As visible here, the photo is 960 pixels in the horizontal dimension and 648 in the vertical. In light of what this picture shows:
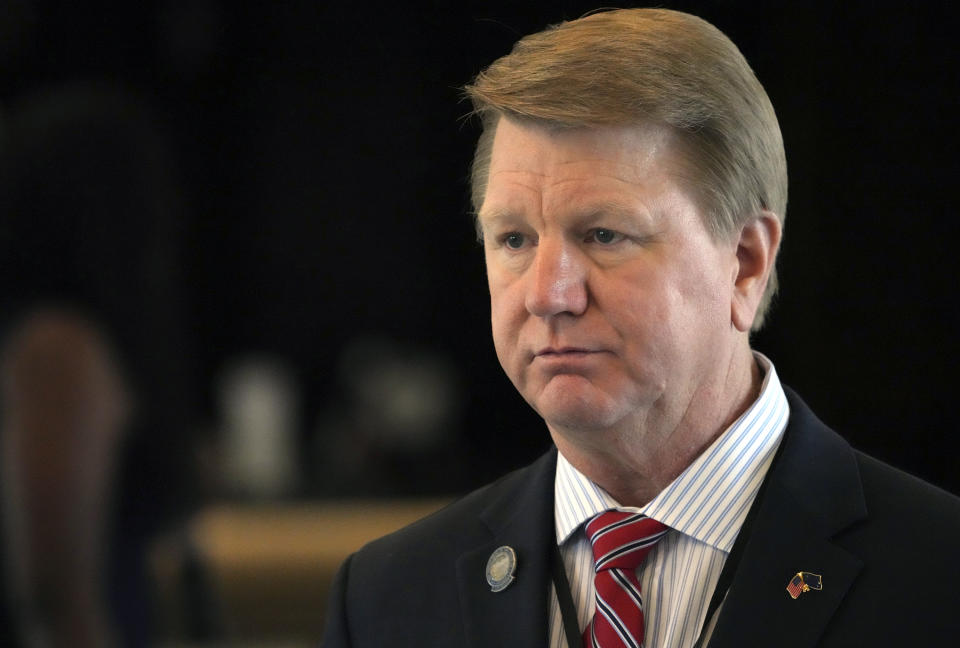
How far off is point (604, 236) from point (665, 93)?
0.64ft

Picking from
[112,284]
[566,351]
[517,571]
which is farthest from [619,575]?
[112,284]

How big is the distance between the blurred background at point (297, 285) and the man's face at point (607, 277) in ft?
6.23

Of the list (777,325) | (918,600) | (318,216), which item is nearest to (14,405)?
(318,216)

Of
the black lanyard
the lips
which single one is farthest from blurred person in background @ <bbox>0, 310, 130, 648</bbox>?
the lips

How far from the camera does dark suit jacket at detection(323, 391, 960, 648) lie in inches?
59.6

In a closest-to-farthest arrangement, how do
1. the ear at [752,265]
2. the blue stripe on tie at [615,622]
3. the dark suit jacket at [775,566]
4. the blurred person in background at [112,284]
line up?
the dark suit jacket at [775,566] < the blue stripe on tie at [615,622] < the ear at [752,265] < the blurred person in background at [112,284]

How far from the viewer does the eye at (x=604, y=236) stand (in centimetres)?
160

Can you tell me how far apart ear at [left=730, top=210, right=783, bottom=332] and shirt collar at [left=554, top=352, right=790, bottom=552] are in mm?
107

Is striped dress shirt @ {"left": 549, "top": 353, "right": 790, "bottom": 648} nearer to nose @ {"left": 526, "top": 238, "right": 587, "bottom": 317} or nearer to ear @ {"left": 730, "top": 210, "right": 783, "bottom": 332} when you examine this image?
ear @ {"left": 730, "top": 210, "right": 783, "bottom": 332}

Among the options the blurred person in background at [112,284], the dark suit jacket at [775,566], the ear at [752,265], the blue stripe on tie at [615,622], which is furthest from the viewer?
the blurred person in background at [112,284]

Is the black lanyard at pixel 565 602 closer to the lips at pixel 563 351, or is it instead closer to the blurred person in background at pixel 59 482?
the lips at pixel 563 351

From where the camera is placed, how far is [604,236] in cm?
161

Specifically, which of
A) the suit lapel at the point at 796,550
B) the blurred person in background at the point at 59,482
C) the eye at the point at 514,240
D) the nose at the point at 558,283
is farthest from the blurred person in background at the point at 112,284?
the suit lapel at the point at 796,550

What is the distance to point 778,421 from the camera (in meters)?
1.76
